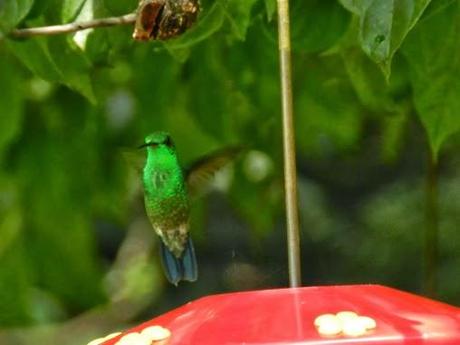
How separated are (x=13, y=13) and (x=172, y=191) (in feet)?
1.22

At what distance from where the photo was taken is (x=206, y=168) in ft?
7.80

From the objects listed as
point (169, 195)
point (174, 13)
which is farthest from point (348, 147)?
point (174, 13)

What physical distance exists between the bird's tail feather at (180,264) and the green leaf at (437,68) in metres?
0.47

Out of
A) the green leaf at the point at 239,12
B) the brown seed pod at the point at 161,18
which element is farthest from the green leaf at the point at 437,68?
the brown seed pod at the point at 161,18

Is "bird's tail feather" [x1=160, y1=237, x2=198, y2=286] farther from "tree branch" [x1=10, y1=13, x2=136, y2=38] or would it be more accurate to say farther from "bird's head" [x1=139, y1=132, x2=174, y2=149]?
"tree branch" [x1=10, y1=13, x2=136, y2=38]

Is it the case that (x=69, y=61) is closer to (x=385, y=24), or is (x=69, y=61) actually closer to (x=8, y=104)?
(x=8, y=104)

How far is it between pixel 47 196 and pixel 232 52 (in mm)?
534

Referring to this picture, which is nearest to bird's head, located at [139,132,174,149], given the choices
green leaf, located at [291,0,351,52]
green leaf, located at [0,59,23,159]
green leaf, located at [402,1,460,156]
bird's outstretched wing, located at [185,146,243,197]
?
bird's outstretched wing, located at [185,146,243,197]

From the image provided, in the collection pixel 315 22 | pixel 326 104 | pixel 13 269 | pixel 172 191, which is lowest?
pixel 13 269

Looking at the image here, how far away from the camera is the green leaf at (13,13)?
222cm

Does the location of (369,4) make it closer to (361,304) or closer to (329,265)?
(361,304)

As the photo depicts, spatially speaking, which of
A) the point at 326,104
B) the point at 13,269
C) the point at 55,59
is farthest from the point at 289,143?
the point at 13,269

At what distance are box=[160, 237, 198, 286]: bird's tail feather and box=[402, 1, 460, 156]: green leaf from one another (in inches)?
18.6

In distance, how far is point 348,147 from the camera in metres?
3.63
